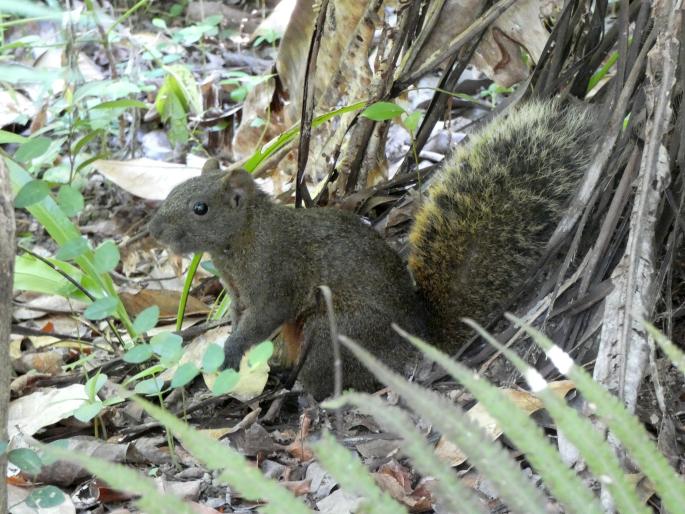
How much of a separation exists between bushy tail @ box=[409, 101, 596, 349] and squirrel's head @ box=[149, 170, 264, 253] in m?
0.82

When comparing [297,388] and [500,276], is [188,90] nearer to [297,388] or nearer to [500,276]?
[297,388]

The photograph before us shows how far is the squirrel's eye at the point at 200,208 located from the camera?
383cm

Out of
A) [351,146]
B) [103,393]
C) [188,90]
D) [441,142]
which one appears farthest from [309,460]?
[188,90]

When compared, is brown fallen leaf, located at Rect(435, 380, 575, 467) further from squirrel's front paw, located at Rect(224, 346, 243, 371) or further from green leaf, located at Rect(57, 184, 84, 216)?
green leaf, located at Rect(57, 184, 84, 216)

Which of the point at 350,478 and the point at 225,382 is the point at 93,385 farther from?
the point at 350,478

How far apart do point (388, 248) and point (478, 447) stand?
2.70 metres

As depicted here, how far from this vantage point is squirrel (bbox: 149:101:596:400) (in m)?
3.44

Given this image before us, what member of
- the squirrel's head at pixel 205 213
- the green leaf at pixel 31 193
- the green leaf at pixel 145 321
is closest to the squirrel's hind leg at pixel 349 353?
the squirrel's head at pixel 205 213

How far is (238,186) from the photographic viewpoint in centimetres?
390

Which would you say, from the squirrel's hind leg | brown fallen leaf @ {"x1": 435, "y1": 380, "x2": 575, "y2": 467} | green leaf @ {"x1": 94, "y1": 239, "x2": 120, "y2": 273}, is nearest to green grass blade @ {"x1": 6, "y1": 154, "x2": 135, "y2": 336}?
green leaf @ {"x1": 94, "y1": 239, "x2": 120, "y2": 273}

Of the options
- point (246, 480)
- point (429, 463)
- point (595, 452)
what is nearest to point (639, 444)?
point (595, 452)

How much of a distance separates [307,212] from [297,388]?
79cm

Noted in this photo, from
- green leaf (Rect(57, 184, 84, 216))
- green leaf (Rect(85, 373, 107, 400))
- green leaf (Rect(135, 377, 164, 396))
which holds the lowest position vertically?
green leaf (Rect(85, 373, 107, 400))

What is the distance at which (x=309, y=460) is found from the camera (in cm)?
309
